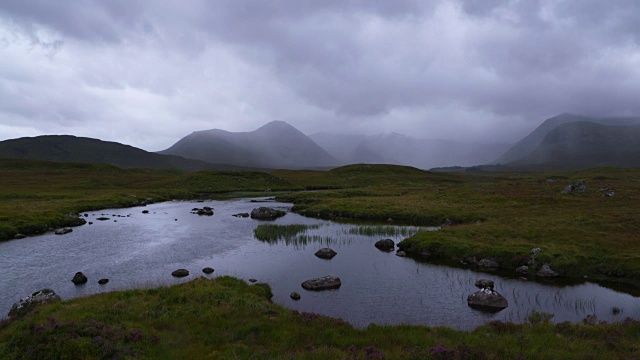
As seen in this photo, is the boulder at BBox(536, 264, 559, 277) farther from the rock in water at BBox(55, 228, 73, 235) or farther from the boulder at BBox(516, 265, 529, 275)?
the rock in water at BBox(55, 228, 73, 235)

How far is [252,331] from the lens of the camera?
19578 millimetres

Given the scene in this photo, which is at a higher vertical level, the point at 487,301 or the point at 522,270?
the point at 487,301

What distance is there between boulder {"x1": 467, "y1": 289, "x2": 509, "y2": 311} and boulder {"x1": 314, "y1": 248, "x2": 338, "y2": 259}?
57.6ft

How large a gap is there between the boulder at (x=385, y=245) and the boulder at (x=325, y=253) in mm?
6802

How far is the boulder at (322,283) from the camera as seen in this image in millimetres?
30830

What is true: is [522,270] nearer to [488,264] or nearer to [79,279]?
[488,264]

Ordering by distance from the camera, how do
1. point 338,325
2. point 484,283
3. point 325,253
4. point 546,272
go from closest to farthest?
1. point 338,325
2. point 484,283
3. point 546,272
4. point 325,253

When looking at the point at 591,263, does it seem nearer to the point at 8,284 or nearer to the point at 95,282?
the point at 95,282

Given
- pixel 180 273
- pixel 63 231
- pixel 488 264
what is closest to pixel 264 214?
pixel 63 231

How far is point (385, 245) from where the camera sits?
46.3 metres

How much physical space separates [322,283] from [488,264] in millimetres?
18650

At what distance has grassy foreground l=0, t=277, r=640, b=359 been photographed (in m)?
15.8

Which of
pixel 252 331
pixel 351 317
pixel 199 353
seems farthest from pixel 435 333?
pixel 199 353

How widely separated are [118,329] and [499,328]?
20351mm
